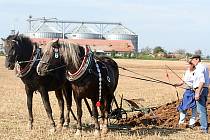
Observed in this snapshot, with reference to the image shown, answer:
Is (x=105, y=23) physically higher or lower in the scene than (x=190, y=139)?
higher

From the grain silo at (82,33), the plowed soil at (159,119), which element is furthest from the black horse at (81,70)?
the grain silo at (82,33)

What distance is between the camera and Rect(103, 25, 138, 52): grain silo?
516ft

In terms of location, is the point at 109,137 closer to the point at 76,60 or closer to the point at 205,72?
the point at 76,60

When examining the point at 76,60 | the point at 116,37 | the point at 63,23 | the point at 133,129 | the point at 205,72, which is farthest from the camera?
the point at 116,37

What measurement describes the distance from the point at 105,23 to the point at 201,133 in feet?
488

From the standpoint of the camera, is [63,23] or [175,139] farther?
[63,23]

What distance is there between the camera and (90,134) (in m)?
10.2

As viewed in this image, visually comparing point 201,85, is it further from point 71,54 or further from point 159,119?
point 71,54

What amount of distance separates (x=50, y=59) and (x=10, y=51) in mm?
1111

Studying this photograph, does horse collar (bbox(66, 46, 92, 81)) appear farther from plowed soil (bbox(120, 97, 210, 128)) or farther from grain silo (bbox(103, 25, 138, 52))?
grain silo (bbox(103, 25, 138, 52))

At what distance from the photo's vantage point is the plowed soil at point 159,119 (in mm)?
12062

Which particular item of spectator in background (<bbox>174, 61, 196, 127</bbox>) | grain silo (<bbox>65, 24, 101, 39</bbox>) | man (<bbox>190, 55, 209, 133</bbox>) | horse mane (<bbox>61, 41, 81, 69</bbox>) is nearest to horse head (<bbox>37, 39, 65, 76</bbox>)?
horse mane (<bbox>61, 41, 81, 69</bbox>)

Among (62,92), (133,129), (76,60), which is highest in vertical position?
(76,60)

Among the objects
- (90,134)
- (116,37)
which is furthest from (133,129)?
(116,37)
